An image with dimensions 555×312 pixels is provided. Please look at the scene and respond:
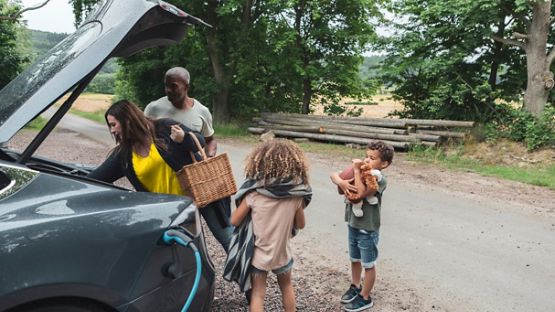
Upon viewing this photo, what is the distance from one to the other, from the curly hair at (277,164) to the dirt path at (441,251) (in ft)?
4.55

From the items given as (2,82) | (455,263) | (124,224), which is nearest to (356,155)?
(455,263)

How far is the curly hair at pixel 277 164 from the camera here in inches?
114

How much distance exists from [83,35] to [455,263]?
431 centimetres

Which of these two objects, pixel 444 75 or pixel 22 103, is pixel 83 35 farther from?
pixel 444 75

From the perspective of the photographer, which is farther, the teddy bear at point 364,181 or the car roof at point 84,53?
the teddy bear at point 364,181

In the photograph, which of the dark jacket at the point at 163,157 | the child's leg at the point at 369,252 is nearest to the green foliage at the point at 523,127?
the child's leg at the point at 369,252

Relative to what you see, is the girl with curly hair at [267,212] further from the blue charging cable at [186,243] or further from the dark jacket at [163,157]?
the blue charging cable at [186,243]

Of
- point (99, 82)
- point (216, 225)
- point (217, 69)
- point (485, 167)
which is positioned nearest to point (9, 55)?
point (217, 69)

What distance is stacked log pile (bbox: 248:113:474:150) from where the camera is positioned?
12641mm

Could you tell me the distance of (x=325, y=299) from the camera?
402cm

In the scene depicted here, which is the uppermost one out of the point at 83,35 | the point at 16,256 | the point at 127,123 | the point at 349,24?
the point at 349,24

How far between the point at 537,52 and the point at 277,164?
38.7 ft

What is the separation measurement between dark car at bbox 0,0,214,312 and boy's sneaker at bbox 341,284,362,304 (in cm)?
166

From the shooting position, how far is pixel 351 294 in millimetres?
3949
